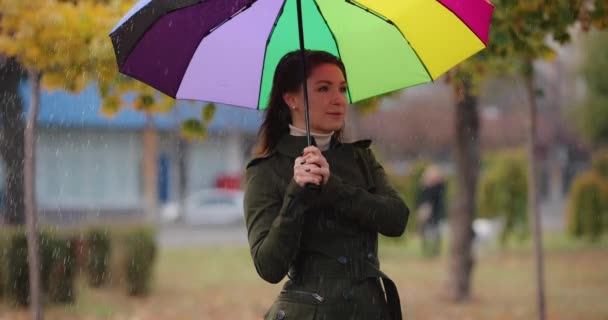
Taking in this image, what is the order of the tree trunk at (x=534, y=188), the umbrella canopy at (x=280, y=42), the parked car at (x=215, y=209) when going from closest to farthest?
the umbrella canopy at (x=280, y=42)
the tree trunk at (x=534, y=188)
the parked car at (x=215, y=209)

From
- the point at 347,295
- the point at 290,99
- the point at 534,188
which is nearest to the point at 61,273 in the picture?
the point at 534,188

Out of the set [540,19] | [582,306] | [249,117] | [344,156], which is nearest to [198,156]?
[249,117]

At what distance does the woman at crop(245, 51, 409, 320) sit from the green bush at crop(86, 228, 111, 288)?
9263 mm

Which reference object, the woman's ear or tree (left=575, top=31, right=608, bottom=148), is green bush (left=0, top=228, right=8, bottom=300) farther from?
tree (left=575, top=31, right=608, bottom=148)

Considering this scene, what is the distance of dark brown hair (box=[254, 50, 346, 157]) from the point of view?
139 inches

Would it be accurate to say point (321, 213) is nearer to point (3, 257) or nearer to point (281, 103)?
point (281, 103)

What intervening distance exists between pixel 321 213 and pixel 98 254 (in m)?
9.71

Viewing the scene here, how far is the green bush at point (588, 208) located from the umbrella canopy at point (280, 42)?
16.2 meters

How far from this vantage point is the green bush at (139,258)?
12.5 metres

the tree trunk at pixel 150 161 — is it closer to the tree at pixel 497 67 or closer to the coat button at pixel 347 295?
the tree at pixel 497 67

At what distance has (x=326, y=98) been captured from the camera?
3432 millimetres

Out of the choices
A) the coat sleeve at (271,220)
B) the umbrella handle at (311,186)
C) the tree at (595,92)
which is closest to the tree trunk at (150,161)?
the tree at (595,92)

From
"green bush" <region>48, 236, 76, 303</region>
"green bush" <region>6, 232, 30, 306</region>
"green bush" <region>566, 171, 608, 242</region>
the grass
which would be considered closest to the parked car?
the grass

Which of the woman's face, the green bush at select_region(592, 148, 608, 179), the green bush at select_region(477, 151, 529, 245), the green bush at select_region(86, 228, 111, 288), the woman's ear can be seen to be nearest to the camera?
the woman's face
